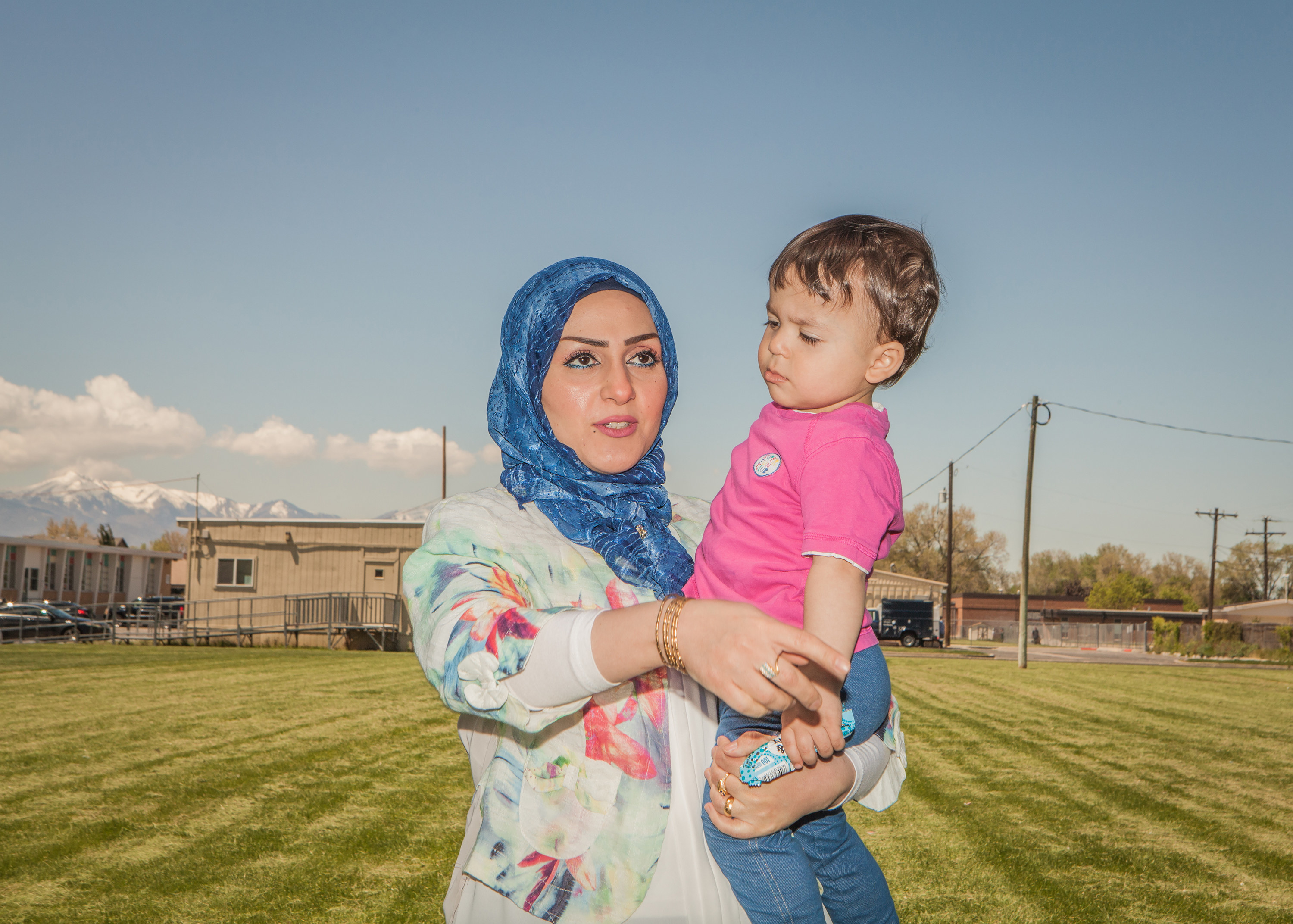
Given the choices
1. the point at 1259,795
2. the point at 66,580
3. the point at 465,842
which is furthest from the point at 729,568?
the point at 66,580

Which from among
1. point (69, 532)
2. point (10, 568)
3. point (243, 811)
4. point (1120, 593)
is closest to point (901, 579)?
point (1120, 593)

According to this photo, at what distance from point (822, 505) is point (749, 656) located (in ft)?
1.53

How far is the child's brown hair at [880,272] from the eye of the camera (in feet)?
6.30

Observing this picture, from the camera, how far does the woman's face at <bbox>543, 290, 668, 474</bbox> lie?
2.07 meters

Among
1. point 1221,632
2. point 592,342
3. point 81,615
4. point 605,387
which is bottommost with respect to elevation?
point 81,615

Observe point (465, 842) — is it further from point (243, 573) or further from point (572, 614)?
point (243, 573)

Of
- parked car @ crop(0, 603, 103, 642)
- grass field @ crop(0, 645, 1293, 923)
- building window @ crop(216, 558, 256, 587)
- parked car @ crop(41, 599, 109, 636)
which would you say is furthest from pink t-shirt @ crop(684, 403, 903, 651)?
parked car @ crop(41, 599, 109, 636)

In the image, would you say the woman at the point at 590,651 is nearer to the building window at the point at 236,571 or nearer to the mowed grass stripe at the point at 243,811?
the mowed grass stripe at the point at 243,811

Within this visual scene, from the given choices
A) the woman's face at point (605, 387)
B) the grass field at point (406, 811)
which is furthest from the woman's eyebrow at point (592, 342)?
the grass field at point (406, 811)

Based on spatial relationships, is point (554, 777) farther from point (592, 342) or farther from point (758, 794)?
point (592, 342)

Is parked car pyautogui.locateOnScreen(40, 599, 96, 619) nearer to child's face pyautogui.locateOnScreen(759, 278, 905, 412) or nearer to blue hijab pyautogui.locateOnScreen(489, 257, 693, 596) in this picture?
blue hijab pyautogui.locateOnScreen(489, 257, 693, 596)

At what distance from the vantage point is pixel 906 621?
37.8 metres

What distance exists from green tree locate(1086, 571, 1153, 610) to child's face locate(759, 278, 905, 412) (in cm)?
8263

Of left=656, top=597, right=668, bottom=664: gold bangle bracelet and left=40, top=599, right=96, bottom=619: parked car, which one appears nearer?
left=656, top=597, right=668, bottom=664: gold bangle bracelet
